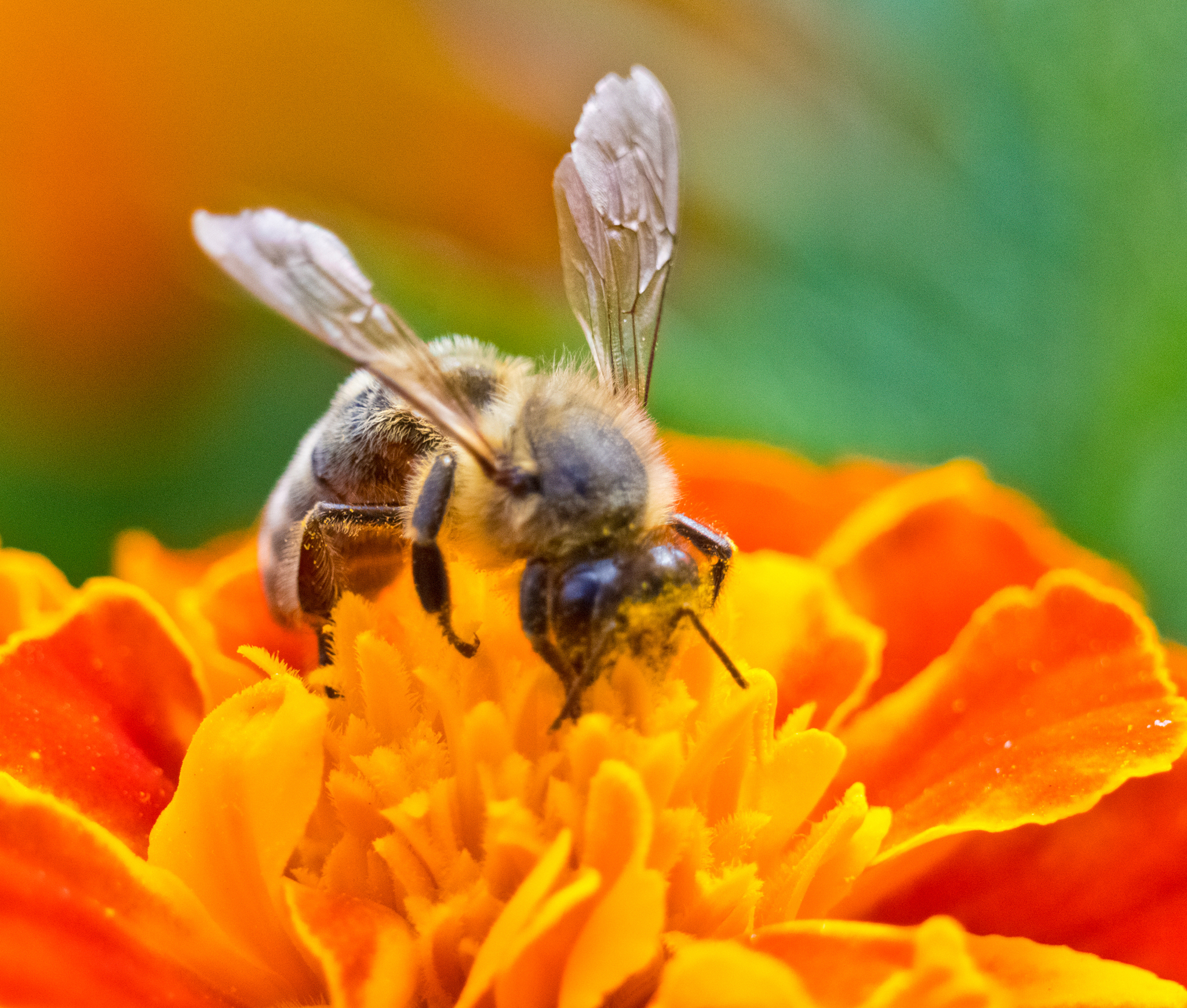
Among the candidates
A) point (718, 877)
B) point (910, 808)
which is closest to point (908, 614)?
point (910, 808)

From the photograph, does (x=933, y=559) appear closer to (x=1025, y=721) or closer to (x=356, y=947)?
(x=1025, y=721)

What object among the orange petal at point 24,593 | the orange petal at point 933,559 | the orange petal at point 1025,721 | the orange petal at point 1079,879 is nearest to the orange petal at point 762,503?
the orange petal at point 933,559

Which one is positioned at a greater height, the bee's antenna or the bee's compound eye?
the bee's compound eye

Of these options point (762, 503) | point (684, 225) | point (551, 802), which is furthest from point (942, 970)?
point (684, 225)

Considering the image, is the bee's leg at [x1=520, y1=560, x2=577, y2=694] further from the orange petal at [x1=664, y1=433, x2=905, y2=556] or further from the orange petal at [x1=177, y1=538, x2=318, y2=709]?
the orange petal at [x1=664, y1=433, x2=905, y2=556]

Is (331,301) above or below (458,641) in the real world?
above

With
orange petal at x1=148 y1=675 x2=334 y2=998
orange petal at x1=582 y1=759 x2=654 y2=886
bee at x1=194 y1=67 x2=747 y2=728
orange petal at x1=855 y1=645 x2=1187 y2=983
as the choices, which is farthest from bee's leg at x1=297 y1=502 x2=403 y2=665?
orange petal at x1=855 y1=645 x2=1187 y2=983
